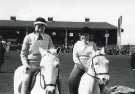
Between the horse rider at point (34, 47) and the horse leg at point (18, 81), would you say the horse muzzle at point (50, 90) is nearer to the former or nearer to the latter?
the horse rider at point (34, 47)

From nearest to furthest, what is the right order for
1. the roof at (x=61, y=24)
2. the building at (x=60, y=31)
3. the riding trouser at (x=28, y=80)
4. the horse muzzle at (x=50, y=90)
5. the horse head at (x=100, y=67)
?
the horse muzzle at (x=50, y=90) → the riding trouser at (x=28, y=80) → the horse head at (x=100, y=67) → the building at (x=60, y=31) → the roof at (x=61, y=24)

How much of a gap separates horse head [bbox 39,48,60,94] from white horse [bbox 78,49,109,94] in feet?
4.22

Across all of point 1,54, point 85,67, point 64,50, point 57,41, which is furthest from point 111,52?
point 85,67

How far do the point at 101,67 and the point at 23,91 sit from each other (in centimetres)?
171

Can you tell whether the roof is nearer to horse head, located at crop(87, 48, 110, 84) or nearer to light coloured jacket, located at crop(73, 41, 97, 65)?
light coloured jacket, located at crop(73, 41, 97, 65)

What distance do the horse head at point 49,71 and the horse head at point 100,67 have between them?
49.9 inches

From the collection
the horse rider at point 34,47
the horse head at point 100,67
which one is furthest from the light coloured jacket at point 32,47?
the horse head at point 100,67

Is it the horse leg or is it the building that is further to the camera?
the building

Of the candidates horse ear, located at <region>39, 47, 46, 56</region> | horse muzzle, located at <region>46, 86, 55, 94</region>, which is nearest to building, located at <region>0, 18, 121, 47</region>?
horse ear, located at <region>39, 47, 46, 56</region>

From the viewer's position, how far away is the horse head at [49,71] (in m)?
6.74

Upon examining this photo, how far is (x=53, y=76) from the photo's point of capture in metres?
6.82

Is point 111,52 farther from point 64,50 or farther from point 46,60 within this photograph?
point 46,60

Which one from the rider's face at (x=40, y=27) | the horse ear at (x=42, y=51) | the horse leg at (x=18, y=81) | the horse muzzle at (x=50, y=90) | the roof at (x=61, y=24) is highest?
the rider's face at (x=40, y=27)

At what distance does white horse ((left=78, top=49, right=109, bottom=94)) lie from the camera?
8.09m
